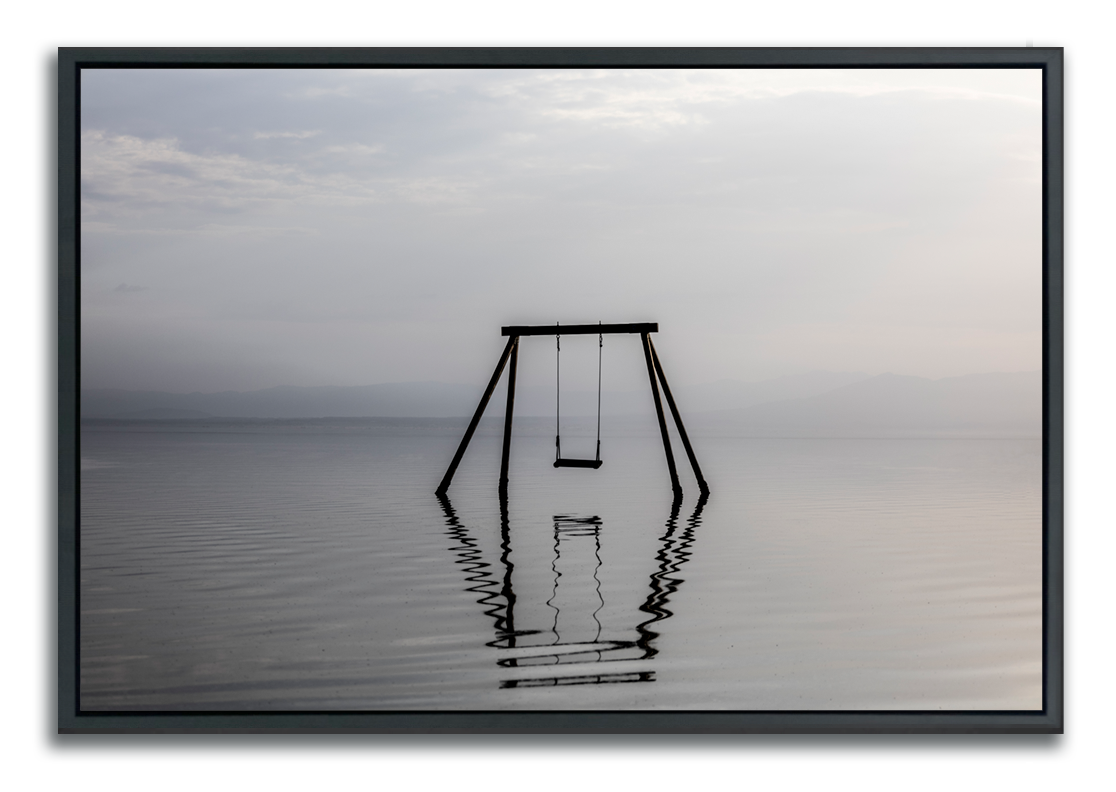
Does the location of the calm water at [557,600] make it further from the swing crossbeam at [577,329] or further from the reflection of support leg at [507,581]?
the swing crossbeam at [577,329]

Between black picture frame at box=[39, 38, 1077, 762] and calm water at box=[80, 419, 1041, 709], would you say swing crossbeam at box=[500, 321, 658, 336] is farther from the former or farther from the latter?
black picture frame at box=[39, 38, 1077, 762]

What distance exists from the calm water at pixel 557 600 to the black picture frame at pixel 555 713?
2.24 ft

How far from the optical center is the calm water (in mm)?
5168

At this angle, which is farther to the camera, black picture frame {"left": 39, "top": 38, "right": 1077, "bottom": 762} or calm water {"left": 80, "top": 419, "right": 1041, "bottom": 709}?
calm water {"left": 80, "top": 419, "right": 1041, "bottom": 709}

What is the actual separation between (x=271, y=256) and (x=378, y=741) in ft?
144

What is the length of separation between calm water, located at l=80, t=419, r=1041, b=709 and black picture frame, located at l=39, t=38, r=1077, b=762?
2.24ft

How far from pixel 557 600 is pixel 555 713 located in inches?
124

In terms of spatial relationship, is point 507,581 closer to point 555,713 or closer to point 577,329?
point 555,713

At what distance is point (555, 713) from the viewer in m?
4.12

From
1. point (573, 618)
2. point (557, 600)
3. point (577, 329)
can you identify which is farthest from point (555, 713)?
point (577, 329)

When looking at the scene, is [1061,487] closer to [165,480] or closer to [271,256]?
[165,480]

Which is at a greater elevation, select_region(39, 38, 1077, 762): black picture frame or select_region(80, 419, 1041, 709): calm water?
select_region(39, 38, 1077, 762): black picture frame

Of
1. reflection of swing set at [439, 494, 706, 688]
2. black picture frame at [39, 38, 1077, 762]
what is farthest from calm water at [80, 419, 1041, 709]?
black picture frame at [39, 38, 1077, 762]

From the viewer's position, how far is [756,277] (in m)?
40.5
